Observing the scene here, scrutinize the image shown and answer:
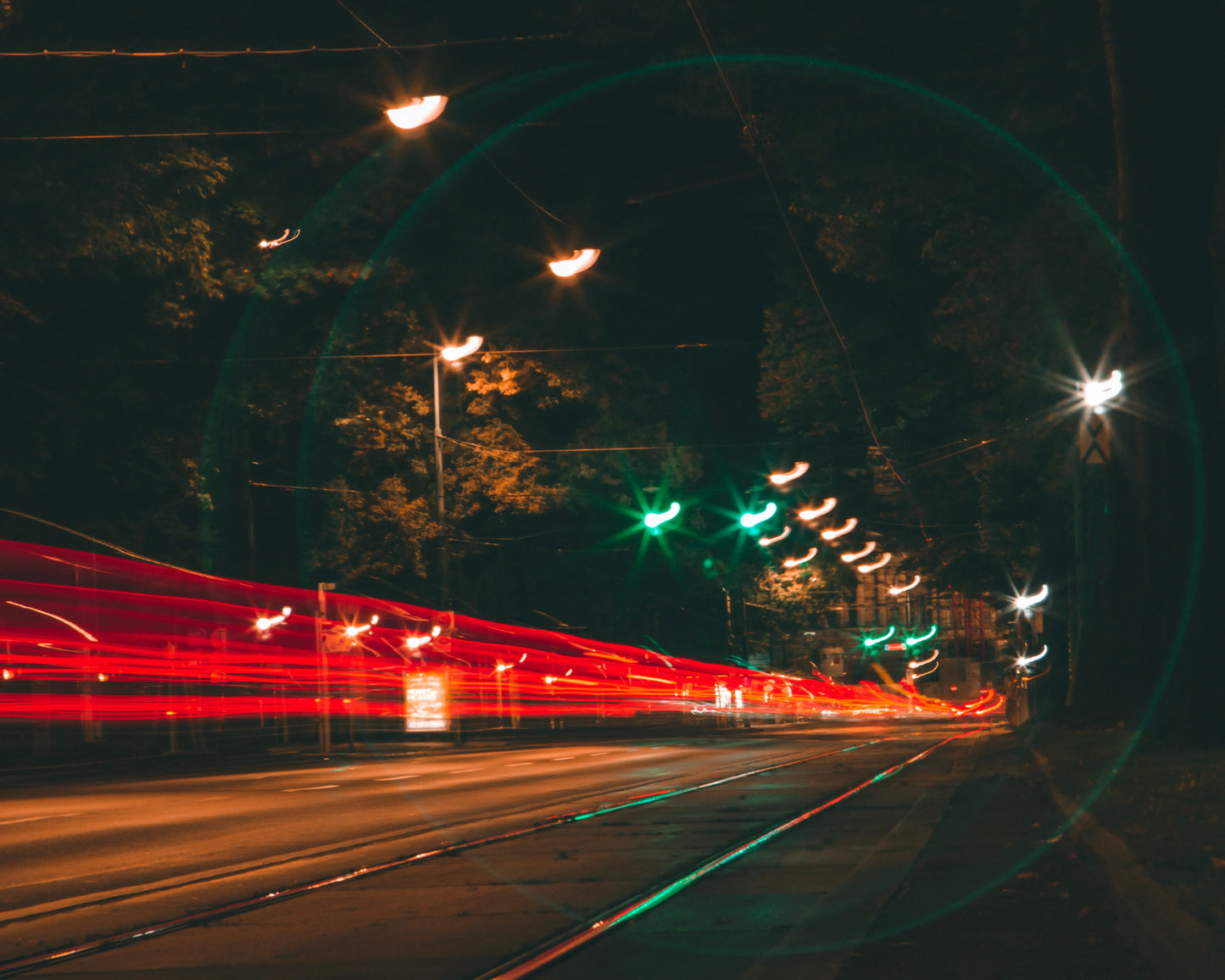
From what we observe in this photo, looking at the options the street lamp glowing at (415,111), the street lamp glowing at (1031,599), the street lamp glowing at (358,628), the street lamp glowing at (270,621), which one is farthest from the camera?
the street lamp glowing at (1031,599)

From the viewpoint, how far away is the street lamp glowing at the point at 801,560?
53250mm

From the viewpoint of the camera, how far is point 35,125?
21.5 metres

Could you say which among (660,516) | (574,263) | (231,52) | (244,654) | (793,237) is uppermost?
(231,52)

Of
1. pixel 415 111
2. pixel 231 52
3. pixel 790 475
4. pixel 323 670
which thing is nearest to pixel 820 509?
pixel 790 475

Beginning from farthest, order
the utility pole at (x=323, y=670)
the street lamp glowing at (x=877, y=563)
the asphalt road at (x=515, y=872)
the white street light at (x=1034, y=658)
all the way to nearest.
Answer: the street lamp glowing at (x=877, y=563) < the white street light at (x=1034, y=658) < the utility pole at (x=323, y=670) < the asphalt road at (x=515, y=872)

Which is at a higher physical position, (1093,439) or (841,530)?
(841,530)

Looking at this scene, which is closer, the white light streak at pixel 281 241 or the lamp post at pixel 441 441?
the white light streak at pixel 281 241

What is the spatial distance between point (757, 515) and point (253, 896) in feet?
110

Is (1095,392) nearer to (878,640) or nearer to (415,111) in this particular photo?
(415,111)

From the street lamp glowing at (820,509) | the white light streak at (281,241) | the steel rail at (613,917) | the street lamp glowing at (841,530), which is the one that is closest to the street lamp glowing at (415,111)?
the steel rail at (613,917)

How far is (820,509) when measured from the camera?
4709 cm

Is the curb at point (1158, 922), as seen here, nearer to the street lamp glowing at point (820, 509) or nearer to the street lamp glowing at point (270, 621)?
the street lamp glowing at point (270, 621)

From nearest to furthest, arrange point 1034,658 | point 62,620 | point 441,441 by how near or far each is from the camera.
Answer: point 62,620, point 441,441, point 1034,658

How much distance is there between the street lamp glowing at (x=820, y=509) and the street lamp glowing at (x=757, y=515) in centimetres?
129
